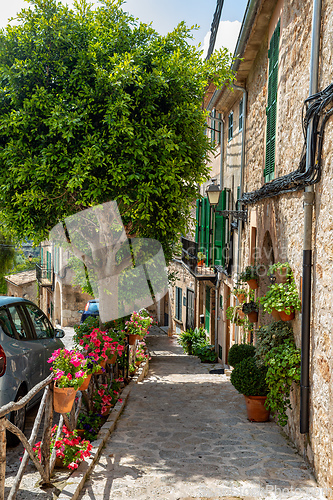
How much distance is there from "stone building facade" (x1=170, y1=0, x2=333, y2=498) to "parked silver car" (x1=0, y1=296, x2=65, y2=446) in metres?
3.32

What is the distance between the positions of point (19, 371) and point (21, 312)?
3.49ft

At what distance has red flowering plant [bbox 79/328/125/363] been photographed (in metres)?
6.02

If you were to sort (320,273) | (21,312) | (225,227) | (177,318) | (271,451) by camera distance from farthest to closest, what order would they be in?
(177,318), (225,227), (21,312), (271,451), (320,273)

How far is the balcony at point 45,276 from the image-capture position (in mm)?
28969

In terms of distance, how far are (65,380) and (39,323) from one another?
2.82 meters

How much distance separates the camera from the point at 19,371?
5449 millimetres

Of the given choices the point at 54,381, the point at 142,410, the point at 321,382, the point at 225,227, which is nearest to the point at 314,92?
the point at 321,382

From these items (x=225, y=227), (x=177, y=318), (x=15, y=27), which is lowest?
(x=177, y=318)

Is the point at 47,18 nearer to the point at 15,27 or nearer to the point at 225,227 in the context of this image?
the point at 15,27

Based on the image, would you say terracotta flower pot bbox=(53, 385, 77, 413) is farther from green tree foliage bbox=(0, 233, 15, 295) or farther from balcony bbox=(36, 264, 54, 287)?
balcony bbox=(36, 264, 54, 287)

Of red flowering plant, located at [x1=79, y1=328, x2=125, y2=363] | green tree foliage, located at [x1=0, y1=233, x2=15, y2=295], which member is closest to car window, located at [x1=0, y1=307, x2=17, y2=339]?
Result: red flowering plant, located at [x1=79, y1=328, x2=125, y2=363]

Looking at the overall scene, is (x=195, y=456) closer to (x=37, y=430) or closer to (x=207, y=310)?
(x=37, y=430)

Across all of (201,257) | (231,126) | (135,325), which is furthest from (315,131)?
(201,257)

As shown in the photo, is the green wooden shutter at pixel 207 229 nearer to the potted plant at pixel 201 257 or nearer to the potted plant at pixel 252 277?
the potted plant at pixel 201 257
